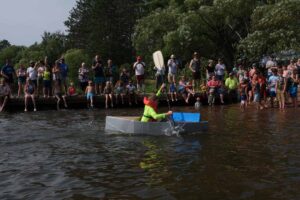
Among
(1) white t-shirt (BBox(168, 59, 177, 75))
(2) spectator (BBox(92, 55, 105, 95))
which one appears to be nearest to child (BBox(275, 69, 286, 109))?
(1) white t-shirt (BBox(168, 59, 177, 75))

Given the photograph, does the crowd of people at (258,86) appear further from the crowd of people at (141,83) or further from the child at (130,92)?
the child at (130,92)

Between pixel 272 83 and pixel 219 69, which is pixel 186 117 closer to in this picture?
pixel 272 83

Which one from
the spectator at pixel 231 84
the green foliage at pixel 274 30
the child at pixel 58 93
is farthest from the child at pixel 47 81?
the green foliage at pixel 274 30

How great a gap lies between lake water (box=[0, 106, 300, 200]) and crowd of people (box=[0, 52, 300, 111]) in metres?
5.63

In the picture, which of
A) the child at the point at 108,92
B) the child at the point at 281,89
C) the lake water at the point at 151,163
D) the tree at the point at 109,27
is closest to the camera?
the lake water at the point at 151,163

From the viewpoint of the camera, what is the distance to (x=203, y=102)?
26.3 metres

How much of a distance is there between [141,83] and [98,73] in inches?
105

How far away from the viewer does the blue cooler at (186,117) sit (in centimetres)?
1616

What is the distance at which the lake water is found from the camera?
8.99m

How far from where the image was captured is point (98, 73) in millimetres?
23891

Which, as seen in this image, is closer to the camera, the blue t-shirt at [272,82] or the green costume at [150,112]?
the green costume at [150,112]

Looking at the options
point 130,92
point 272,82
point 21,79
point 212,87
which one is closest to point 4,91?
point 21,79

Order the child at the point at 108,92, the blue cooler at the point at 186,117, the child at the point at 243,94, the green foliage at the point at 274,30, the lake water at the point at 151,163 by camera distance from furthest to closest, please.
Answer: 1. the green foliage at the point at 274,30
2. the child at the point at 108,92
3. the child at the point at 243,94
4. the blue cooler at the point at 186,117
5. the lake water at the point at 151,163

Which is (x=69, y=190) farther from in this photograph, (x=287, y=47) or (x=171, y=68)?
(x=287, y=47)
